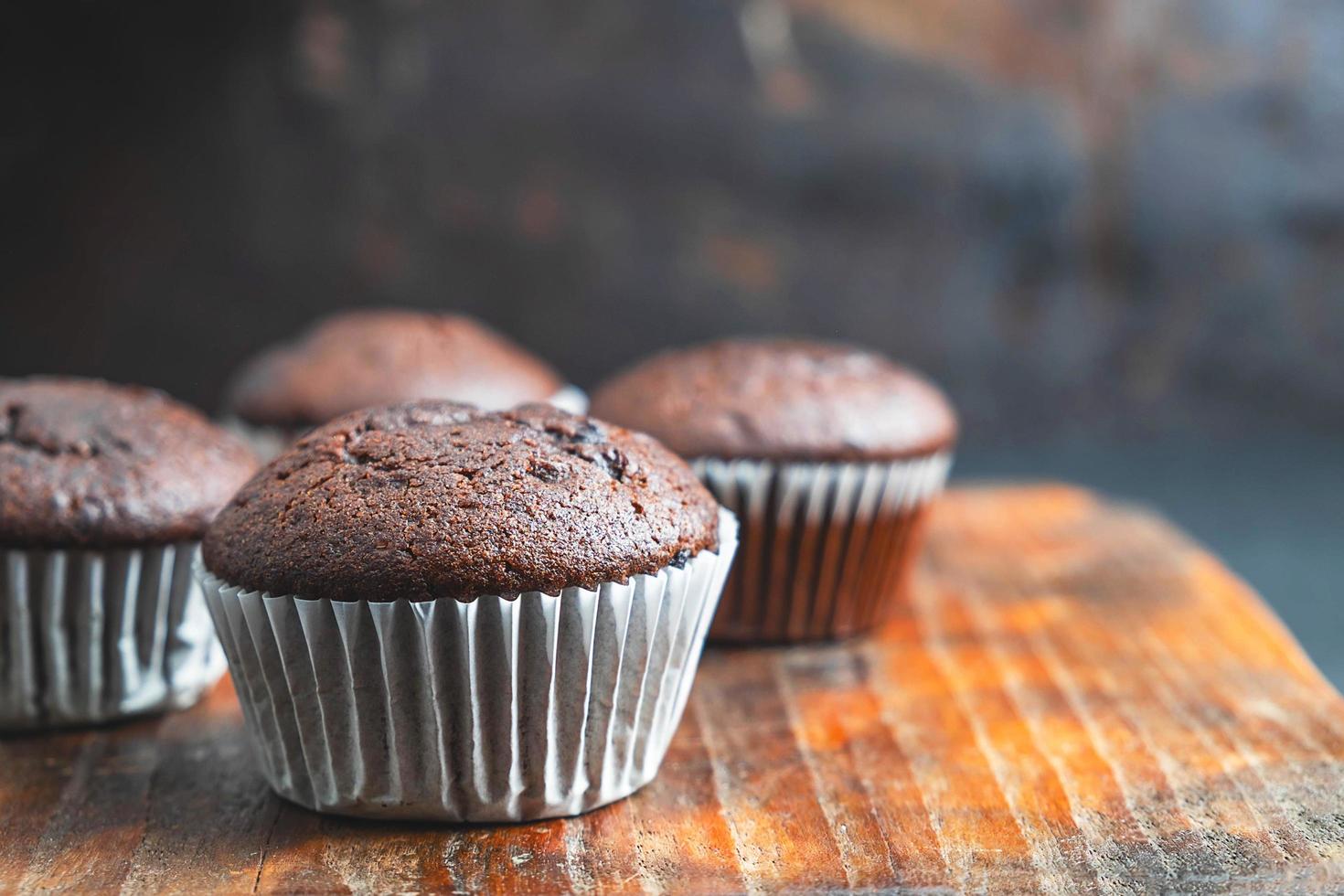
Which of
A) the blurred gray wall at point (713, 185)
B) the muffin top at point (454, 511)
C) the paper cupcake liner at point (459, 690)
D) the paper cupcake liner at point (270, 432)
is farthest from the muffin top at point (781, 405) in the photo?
the blurred gray wall at point (713, 185)

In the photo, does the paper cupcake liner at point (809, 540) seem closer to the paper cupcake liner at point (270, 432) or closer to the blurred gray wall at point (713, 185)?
the paper cupcake liner at point (270, 432)

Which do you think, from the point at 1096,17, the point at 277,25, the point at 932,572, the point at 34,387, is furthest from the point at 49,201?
the point at 1096,17

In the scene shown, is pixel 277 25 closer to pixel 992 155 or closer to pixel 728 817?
pixel 992 155

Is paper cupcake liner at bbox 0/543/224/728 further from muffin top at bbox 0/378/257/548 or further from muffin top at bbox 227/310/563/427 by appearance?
muffin top at bbox 227/310/563/427

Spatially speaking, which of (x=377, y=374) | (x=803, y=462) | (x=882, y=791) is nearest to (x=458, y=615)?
(x=882, y=791)

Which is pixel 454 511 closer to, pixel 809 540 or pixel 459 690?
pixel 459 690

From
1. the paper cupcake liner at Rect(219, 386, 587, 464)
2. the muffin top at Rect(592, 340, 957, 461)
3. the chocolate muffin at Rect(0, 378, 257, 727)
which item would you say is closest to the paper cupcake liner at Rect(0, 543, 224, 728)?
the chocolate muffin at Rect(0, 378, 257, 727)
